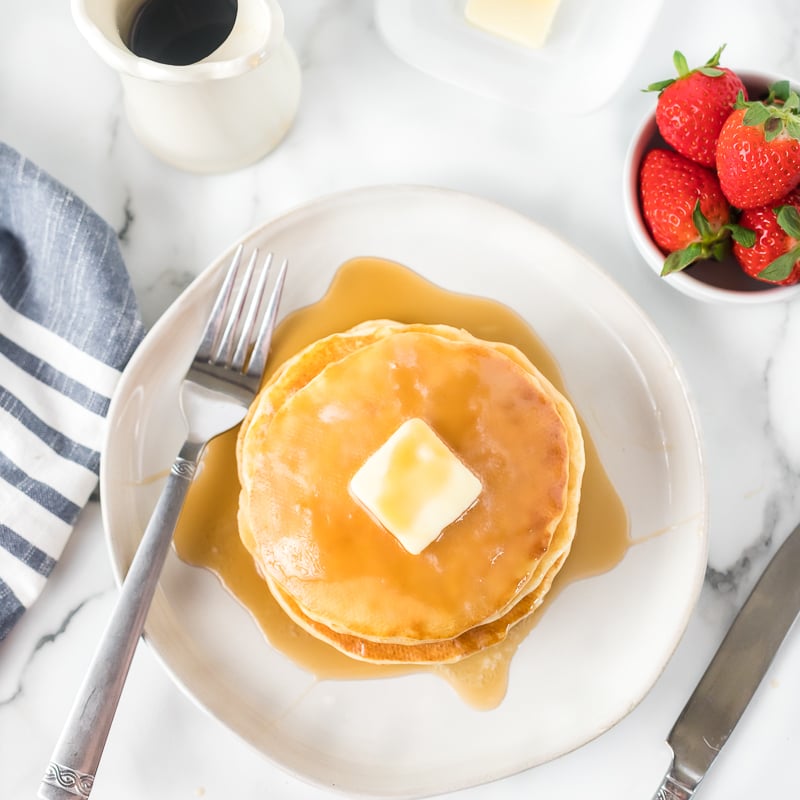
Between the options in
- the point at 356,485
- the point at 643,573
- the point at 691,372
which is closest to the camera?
the point at 356,485

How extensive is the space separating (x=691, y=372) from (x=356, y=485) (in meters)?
0.75

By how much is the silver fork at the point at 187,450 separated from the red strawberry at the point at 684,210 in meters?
0.70

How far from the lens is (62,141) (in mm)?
1745

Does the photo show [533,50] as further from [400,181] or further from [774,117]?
[774,117]

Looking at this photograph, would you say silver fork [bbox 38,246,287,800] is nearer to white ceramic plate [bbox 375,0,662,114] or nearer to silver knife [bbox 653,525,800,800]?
white ceramic plate [bbox 375,0,662,114]

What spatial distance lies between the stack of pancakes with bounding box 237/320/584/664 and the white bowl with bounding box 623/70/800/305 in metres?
0.36

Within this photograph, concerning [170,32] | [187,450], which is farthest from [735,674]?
[170,32]

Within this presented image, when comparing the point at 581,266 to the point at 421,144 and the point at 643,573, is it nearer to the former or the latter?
the point at 421,144

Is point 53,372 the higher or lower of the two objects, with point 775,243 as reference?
lower

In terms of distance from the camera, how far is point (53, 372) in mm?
1615

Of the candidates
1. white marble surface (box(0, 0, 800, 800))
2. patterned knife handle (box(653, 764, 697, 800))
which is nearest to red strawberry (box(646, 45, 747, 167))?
white marble surface (box(0, 0, 800, 800))

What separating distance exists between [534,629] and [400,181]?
0.94 metres

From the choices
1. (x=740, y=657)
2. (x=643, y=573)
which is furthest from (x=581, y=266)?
(x=740, y=657)

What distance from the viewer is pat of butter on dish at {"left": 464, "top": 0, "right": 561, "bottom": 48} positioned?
171 cm
